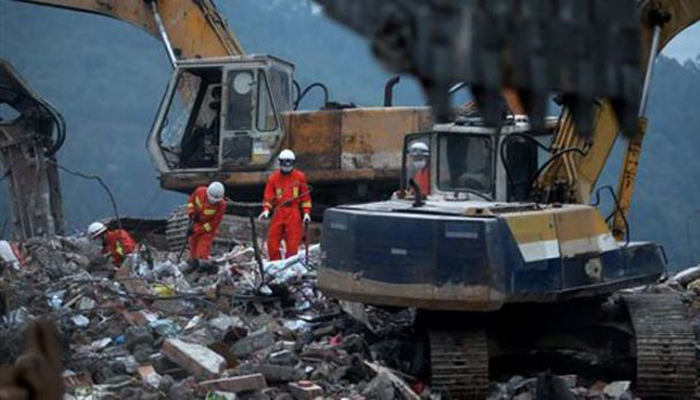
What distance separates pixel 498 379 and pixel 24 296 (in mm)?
3294

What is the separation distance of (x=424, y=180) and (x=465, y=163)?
1.12 ft

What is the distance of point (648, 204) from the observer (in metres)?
31.3

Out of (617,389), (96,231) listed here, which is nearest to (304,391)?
(617,389)

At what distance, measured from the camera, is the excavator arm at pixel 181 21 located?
641 inches

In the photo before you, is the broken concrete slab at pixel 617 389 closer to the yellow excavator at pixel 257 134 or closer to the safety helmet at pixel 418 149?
the safety helmet at pixel 418 149

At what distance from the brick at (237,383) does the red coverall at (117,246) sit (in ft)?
19.3

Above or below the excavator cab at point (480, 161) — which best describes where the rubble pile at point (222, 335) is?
below

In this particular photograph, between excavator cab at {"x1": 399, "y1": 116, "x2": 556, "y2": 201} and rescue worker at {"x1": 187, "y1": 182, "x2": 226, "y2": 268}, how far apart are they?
465 cm

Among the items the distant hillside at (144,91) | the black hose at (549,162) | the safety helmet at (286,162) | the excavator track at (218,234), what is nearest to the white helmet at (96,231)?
the excavator track at (218,234)

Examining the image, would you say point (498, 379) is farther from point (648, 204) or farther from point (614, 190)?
point (648, 204)

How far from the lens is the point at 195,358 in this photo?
344 inches

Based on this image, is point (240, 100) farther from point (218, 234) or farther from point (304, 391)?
point (304, 391)

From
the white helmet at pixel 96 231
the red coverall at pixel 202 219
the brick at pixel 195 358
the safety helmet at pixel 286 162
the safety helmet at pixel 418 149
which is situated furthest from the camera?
the white helmet at pixel 96 231

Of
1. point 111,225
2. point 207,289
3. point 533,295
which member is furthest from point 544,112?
point 111,225
